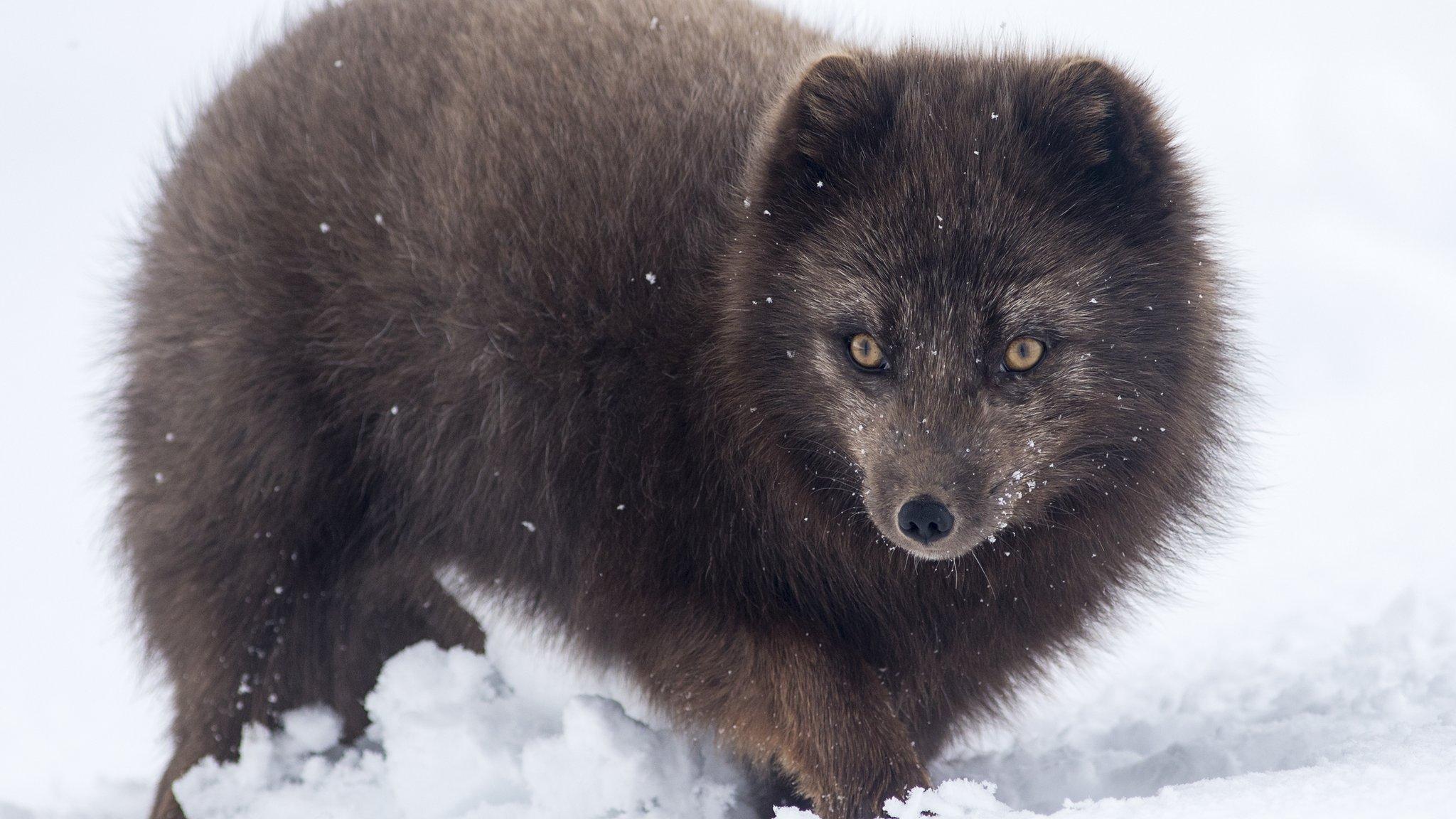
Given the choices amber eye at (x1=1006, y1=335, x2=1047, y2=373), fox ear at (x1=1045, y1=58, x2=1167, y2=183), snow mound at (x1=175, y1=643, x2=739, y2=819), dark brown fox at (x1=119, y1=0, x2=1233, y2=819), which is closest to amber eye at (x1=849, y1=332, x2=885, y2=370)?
dark brown fox at (x1=119, y1=0, x2=1233, y2=819)

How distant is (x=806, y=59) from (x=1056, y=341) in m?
1.28

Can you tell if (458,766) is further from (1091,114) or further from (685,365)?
(1091,114)

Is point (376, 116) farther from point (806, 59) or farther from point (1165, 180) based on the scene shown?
point (1165, 180)

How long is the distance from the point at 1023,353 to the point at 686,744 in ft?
5.84

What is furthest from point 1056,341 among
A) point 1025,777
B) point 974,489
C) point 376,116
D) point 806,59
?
point 376,116

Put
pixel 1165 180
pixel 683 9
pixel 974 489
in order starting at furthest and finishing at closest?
pixel 683 9
pixel 1165 180
pixel 974 489

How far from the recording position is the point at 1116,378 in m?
3.29

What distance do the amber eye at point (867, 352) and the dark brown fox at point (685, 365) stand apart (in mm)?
34

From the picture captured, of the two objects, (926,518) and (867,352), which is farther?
(867,352)

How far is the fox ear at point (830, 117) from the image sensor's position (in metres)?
3.37

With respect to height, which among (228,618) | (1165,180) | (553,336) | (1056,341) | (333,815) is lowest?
(333,815)

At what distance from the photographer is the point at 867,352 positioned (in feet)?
10.7

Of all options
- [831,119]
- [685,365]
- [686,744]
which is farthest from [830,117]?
[686,744]

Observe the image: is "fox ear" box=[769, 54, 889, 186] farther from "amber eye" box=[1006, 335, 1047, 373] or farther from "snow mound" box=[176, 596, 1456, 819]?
"snow mound" box=[176, 596, 1456, 819]
